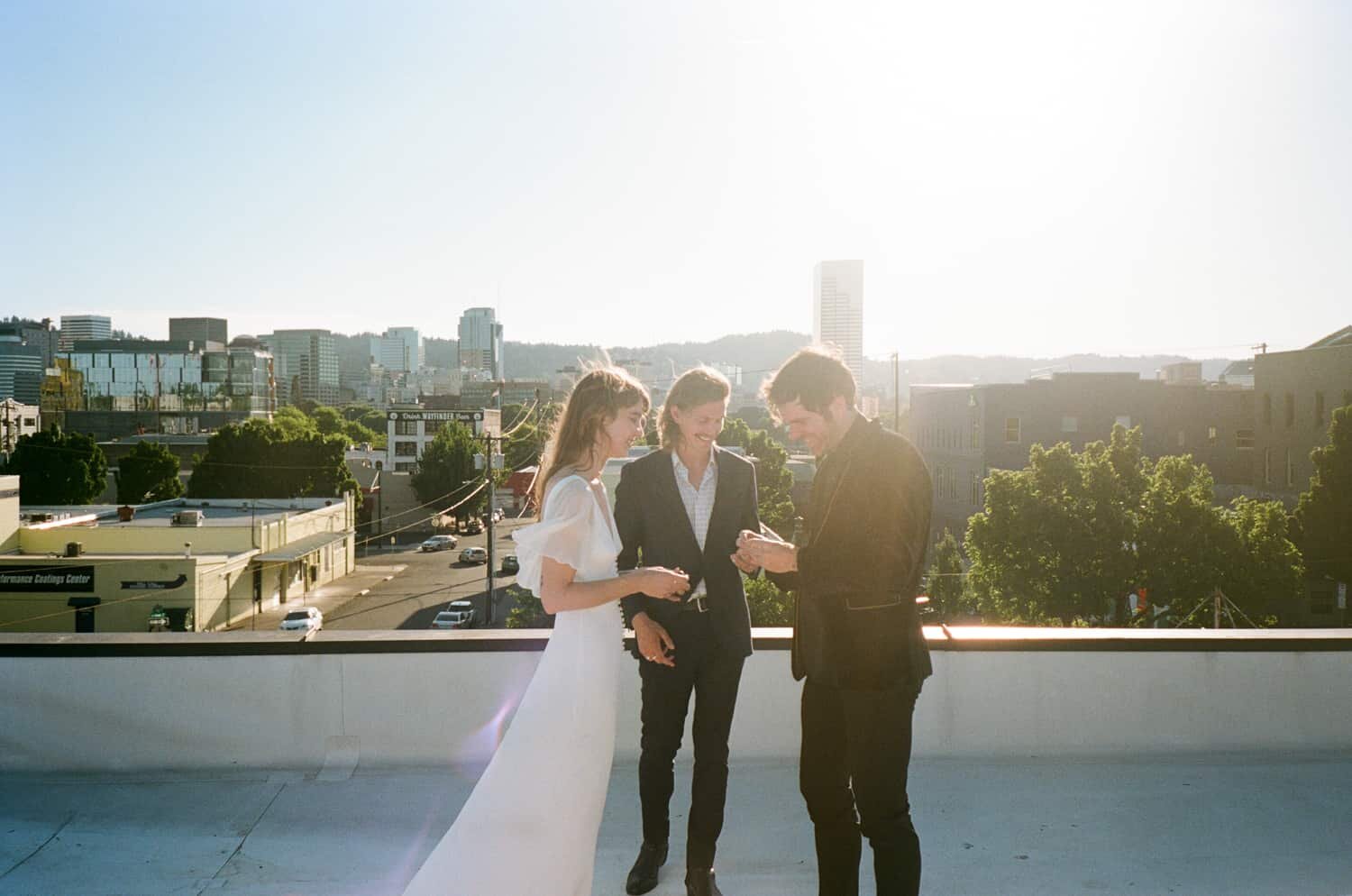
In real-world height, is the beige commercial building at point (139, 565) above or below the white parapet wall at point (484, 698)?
below

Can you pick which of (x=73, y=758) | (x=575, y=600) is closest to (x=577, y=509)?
(x=575, y=600)

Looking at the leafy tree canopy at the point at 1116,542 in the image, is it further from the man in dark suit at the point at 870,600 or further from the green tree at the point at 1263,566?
the man in dark suit at the point at 870,600

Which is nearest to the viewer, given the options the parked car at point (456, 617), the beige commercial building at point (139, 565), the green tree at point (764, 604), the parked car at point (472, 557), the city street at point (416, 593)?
the green tree at point (764, 604)

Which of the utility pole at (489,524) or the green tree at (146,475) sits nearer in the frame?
the utility pole at (489,524)

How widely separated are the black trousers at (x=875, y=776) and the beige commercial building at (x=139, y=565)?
23.7 metres

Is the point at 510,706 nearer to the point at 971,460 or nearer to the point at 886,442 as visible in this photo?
the point at 886,442

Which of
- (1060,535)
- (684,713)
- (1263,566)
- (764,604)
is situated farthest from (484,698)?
(1263,566)

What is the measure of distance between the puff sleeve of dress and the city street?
25.1m

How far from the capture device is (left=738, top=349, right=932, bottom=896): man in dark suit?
82.5 inches

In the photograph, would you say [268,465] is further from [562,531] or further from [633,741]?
[562,531]

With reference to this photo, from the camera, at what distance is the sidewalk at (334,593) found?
1194 inches

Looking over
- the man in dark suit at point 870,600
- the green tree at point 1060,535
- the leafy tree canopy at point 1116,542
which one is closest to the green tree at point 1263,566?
the leafy tree canopy at point 1116,542

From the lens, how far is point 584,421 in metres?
2.44

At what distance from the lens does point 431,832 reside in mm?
2893
